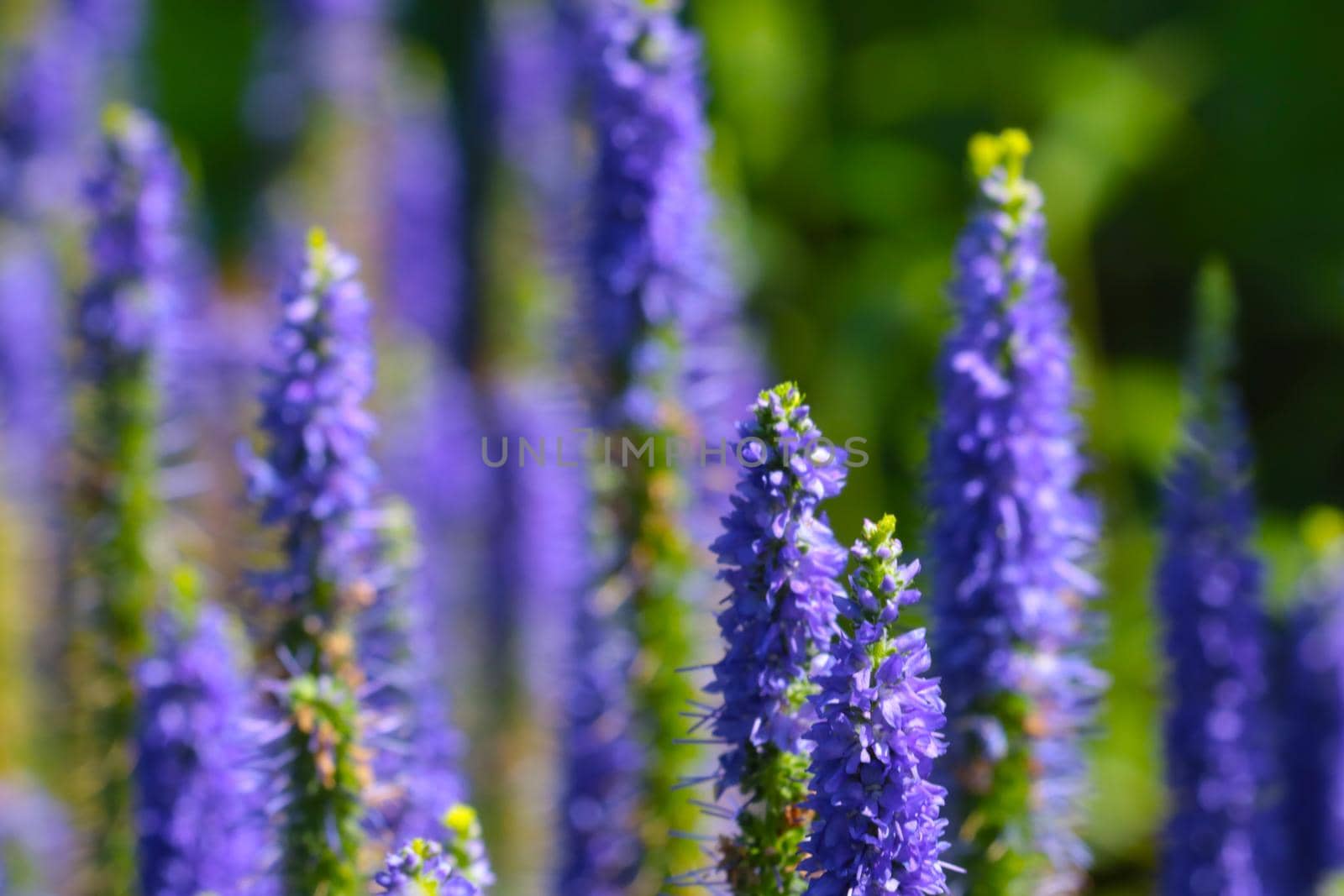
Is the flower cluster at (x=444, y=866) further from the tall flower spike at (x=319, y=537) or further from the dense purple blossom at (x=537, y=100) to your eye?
the dense purple blossom at (x=537, y=100)

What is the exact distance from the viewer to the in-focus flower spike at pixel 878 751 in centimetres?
193

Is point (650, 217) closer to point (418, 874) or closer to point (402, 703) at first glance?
point (402, 703)

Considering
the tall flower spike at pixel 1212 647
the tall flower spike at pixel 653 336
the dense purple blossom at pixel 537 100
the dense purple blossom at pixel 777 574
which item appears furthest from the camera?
the dense purple blossom at pixel 537 100

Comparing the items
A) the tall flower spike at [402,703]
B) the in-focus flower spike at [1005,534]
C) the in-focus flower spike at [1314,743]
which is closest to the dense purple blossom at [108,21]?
the tall flower spike at [402,703]

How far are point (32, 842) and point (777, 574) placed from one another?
2444mm

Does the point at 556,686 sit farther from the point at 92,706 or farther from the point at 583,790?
the point at 92,706

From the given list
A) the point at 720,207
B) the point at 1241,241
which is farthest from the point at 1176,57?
the point at 720,207

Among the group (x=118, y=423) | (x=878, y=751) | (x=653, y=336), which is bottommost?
(x=878, y=751)

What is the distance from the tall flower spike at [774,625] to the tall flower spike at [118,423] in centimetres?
168

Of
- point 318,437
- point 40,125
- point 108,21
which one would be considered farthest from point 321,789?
point 108,21

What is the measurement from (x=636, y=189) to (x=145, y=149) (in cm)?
101

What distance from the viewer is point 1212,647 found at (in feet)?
10.2

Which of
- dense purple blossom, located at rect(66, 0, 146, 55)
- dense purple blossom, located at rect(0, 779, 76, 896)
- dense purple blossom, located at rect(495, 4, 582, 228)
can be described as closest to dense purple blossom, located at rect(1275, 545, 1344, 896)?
dense purple blossom, located at rect(0, 779, 76, 896)

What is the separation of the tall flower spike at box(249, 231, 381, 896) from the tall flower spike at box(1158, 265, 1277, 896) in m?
1.50
